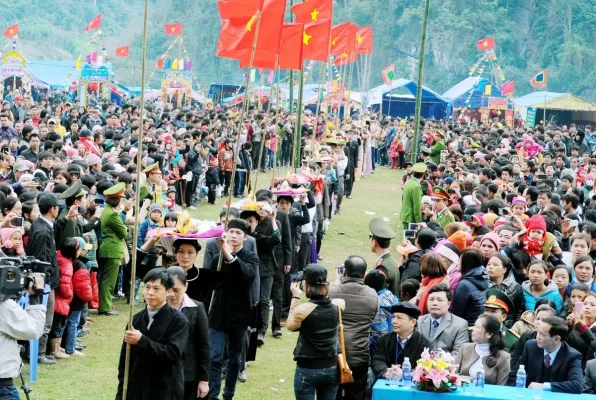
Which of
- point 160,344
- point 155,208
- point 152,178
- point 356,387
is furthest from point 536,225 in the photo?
point 152,178

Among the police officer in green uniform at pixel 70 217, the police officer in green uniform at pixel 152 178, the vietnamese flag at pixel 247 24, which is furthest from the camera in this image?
the police officer in green uniform at pixel 152 178

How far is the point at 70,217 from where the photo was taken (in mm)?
10906

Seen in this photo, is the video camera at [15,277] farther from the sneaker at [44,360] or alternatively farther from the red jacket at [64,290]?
the sneaker at [44,360]

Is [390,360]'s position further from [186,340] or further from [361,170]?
[361,170]

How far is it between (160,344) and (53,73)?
155 ft

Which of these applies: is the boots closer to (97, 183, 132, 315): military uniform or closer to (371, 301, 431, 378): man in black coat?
(97, 183, 132, 315): military uniform

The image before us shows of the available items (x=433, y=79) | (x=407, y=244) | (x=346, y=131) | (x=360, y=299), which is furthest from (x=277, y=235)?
(x=433, y=79)

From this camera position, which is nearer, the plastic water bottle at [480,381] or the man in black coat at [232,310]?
the plastic water bottle at [480,381]

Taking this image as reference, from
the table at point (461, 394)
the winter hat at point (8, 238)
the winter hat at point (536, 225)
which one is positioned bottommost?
the table at point (461, 394)

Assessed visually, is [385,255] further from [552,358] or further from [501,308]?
[552,358]

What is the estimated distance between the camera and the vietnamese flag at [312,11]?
19016mm

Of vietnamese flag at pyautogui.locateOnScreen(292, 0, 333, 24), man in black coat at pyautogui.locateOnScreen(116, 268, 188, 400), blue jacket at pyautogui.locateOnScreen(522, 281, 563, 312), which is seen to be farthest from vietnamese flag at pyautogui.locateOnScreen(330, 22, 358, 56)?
man in black coat at pyautogui.locateOnScreen(116, 268, 188, 400)

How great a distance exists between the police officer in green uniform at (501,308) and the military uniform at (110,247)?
505cm

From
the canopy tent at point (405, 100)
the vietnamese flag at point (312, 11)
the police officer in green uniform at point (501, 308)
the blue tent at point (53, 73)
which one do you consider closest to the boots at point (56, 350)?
the police officer in green uniform at point (501, 308)
